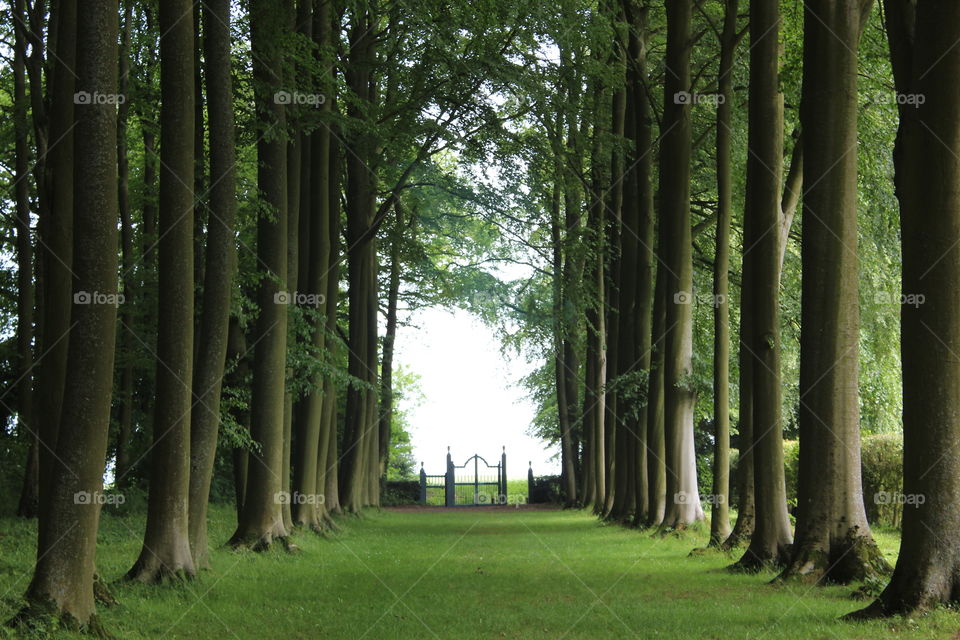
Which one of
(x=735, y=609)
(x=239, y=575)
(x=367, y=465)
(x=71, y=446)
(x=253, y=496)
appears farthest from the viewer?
(x=367, y=465)

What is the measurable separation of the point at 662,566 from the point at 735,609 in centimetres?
508

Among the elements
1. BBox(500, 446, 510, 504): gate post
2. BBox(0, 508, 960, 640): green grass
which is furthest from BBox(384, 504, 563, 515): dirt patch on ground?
BBox(0, 508, 960, 640): green grass

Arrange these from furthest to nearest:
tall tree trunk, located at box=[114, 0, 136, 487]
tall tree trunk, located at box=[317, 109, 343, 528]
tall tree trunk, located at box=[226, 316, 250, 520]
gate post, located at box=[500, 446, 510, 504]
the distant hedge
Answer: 1. gate post, located at box=[500, 446, 510, 504]
2. tall tree trunk, located at box=[317, 109, 343, 528]
3. the distant hedge
4. tall tree trunk, located at box=[114, 0, 136, 487]
5. tall tree trunk, located at box=[226, 316, 250, 520]

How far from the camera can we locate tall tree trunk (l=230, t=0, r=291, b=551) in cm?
1700

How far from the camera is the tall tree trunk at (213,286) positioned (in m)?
14.4

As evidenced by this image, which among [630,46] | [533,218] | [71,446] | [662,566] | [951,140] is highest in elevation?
[630,46]

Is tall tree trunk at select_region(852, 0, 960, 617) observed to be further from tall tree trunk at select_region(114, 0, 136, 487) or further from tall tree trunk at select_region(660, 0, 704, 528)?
tall tree trunk at select_region(114, 0, 136, 487)

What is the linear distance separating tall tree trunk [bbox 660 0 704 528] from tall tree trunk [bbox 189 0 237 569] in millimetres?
9614

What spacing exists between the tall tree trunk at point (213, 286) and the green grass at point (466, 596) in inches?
48.1

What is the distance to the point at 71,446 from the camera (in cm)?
953

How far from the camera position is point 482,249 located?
1459 inches

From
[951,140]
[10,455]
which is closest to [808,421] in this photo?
[951,140]

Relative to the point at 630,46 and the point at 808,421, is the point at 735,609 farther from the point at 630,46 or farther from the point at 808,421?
the point at 630,46

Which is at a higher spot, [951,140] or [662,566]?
[951,140]
